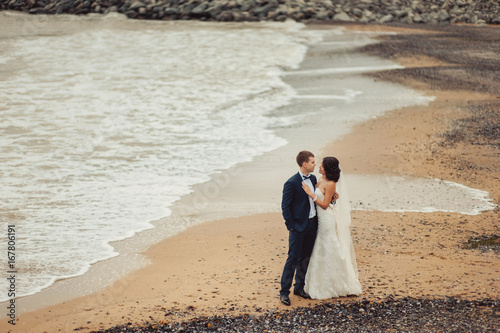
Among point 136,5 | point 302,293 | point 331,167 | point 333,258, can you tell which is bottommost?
point 302,293

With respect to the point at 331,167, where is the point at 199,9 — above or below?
above

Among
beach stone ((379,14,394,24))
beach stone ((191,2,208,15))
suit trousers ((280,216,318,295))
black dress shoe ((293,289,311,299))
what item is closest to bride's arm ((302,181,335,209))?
Answer: suit trousers ((280,216,318,295))

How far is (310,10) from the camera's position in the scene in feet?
142

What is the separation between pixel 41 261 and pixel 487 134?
39.2 ft

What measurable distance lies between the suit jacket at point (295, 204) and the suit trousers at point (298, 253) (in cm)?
9

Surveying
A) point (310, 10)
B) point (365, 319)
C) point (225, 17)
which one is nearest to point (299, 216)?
point (365, 319)

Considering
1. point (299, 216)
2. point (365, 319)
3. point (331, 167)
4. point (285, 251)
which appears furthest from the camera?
point (285, 251)

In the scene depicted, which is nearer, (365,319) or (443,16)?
(365,319)

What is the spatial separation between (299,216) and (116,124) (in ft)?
45.5

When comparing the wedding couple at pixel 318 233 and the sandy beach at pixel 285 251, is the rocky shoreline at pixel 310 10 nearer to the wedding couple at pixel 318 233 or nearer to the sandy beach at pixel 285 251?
the sandy beach at pixel 285 251

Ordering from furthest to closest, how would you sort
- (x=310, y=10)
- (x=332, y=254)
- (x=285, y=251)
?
1. (x=310, y=10)
2. (x=285, y=251)
3. (x=332, y=254)

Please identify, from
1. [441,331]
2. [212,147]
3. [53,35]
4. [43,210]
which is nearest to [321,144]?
[212,147]

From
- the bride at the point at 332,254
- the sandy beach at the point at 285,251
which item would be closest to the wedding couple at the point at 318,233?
the bride at the point at 332,254

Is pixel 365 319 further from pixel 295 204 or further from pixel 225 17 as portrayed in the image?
pixel 225 17
